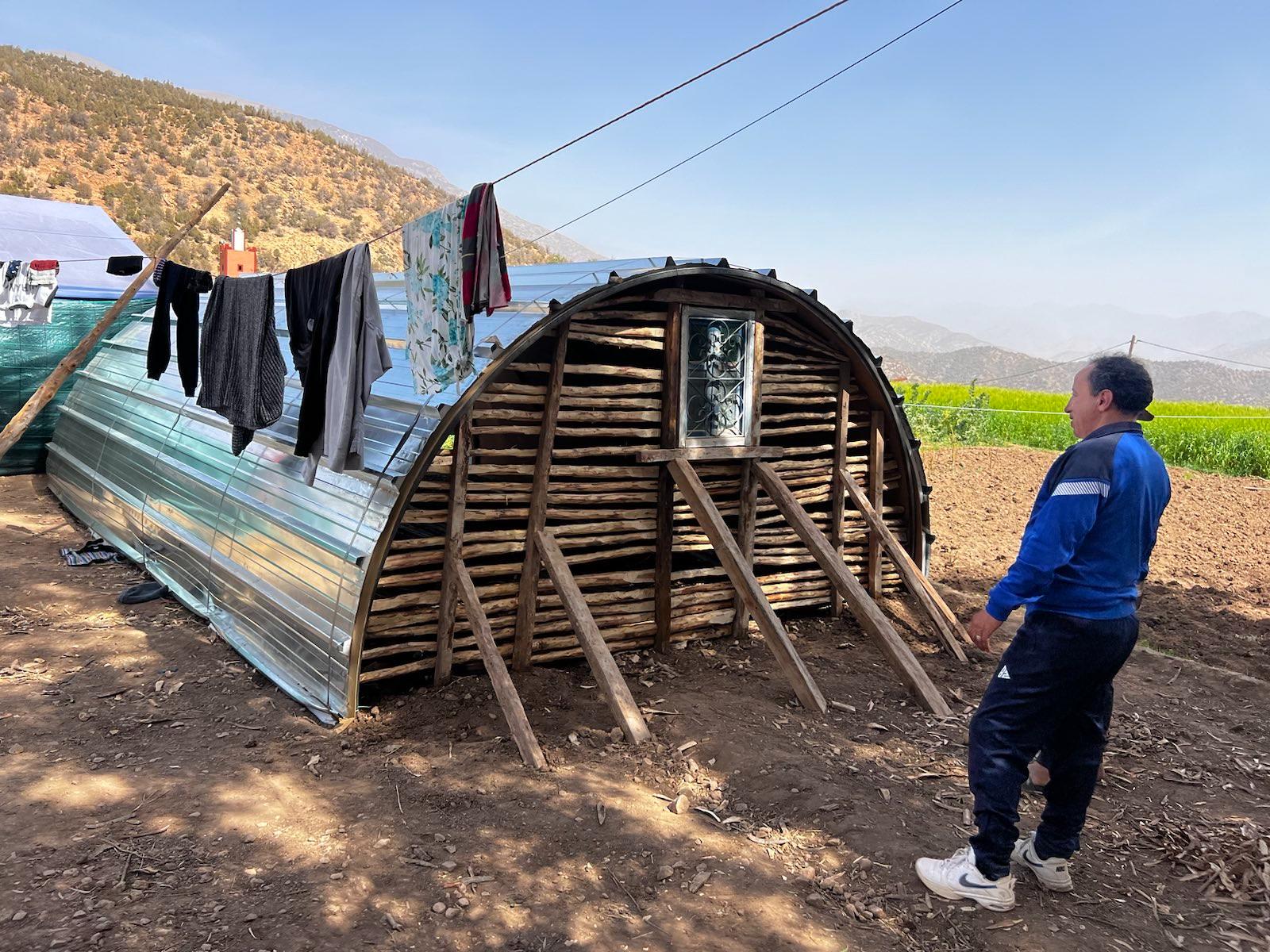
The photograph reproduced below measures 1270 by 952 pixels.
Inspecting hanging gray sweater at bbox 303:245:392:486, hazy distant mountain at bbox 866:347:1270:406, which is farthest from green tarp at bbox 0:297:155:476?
hazy distant mountain at bbox 866:347:1270:406

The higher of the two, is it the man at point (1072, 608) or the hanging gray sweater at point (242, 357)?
the hanging gray sweater at point (242, 357)

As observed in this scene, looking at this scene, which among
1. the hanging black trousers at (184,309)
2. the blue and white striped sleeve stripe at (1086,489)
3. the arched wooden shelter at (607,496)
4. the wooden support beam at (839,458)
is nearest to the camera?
the blue and white striped sleeve stripe at (1086,489)

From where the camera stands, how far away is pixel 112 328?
1214 centimetres

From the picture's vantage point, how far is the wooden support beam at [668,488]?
6684 mm

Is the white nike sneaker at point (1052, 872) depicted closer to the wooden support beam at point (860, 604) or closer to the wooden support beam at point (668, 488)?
the wooden support beam at point (860, 604)

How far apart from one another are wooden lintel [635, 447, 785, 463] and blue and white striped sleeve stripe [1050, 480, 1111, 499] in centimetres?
353

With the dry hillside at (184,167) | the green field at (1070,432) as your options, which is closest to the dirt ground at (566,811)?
the green field at (1070,432)

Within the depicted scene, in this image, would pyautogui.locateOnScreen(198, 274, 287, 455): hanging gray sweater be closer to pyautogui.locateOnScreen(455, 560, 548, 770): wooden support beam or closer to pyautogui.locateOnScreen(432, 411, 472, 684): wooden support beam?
pyautogui.locateOnScreen(432, 411, 472, 684): wooden support beam

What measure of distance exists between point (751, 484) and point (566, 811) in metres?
3.49

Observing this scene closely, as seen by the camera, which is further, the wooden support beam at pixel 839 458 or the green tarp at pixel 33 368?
the green tarp at pixel 33 368

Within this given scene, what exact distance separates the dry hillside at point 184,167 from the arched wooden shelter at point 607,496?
2567 centimetres

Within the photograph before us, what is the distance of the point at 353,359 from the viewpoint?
5352mm

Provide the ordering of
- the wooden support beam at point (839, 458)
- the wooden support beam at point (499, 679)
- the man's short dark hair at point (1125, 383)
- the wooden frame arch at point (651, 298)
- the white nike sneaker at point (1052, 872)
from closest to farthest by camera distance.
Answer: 1. the man's short dark hair at point (1125, 383)
2. the white nike sneaker at point (1052, 872)
3. the wooden support beam at point (499, 679)
4. the wooden frame arch at point (651, 298)
5. the wooden support beam at point (839, 458)

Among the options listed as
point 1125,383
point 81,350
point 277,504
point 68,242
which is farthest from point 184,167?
point 1125,383
